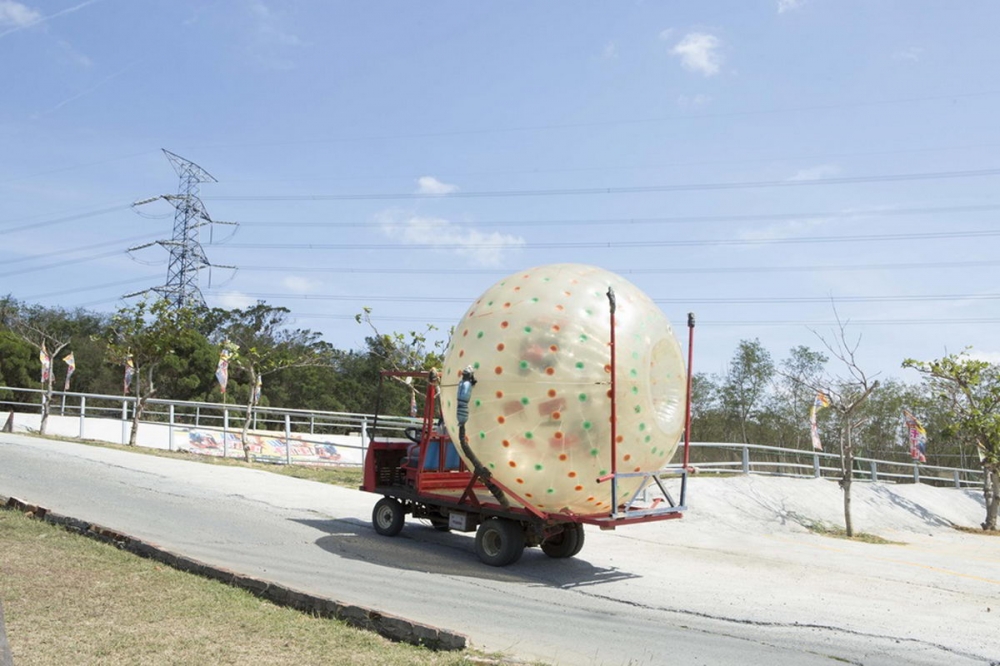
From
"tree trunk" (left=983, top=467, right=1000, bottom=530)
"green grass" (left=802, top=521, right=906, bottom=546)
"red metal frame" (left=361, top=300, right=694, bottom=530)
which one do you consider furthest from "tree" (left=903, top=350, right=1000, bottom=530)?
"red metal frame" (left=361, top=300, right=694, bottom=530)

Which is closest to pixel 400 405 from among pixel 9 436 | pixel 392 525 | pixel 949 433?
pixel 9 436

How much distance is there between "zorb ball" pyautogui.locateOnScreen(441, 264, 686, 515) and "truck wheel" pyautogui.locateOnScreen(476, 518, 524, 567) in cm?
50

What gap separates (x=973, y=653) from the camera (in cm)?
704

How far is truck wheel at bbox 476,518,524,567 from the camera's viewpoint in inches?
369

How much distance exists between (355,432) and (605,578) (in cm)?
2645

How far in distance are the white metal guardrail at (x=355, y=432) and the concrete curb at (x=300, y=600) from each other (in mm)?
3950

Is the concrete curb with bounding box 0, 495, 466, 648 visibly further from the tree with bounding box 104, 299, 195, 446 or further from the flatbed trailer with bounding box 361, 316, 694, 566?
the tree with bounding box 104, 299, 195, 446

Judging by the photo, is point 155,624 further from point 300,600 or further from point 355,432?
point 355,432

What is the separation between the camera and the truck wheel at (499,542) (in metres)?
9.37

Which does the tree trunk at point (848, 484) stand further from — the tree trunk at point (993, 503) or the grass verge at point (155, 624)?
the grass verge at point (155, 624)

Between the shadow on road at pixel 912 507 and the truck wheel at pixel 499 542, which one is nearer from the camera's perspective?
the truck wheel at pixel 499 542

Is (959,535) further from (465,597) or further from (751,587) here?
(465,597)

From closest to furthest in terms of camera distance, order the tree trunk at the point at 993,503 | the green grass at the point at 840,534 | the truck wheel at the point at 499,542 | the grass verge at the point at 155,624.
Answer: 1. the grass verge at the point at 155,624
2. the truck wheel at the point at 499,542
3. the green grass at the point at 840,534
4. the tree trunk at the point at 993,503

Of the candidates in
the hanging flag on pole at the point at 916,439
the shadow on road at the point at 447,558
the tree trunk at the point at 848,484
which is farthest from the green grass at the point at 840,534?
the hanging flag on pole at the point at 916,439
